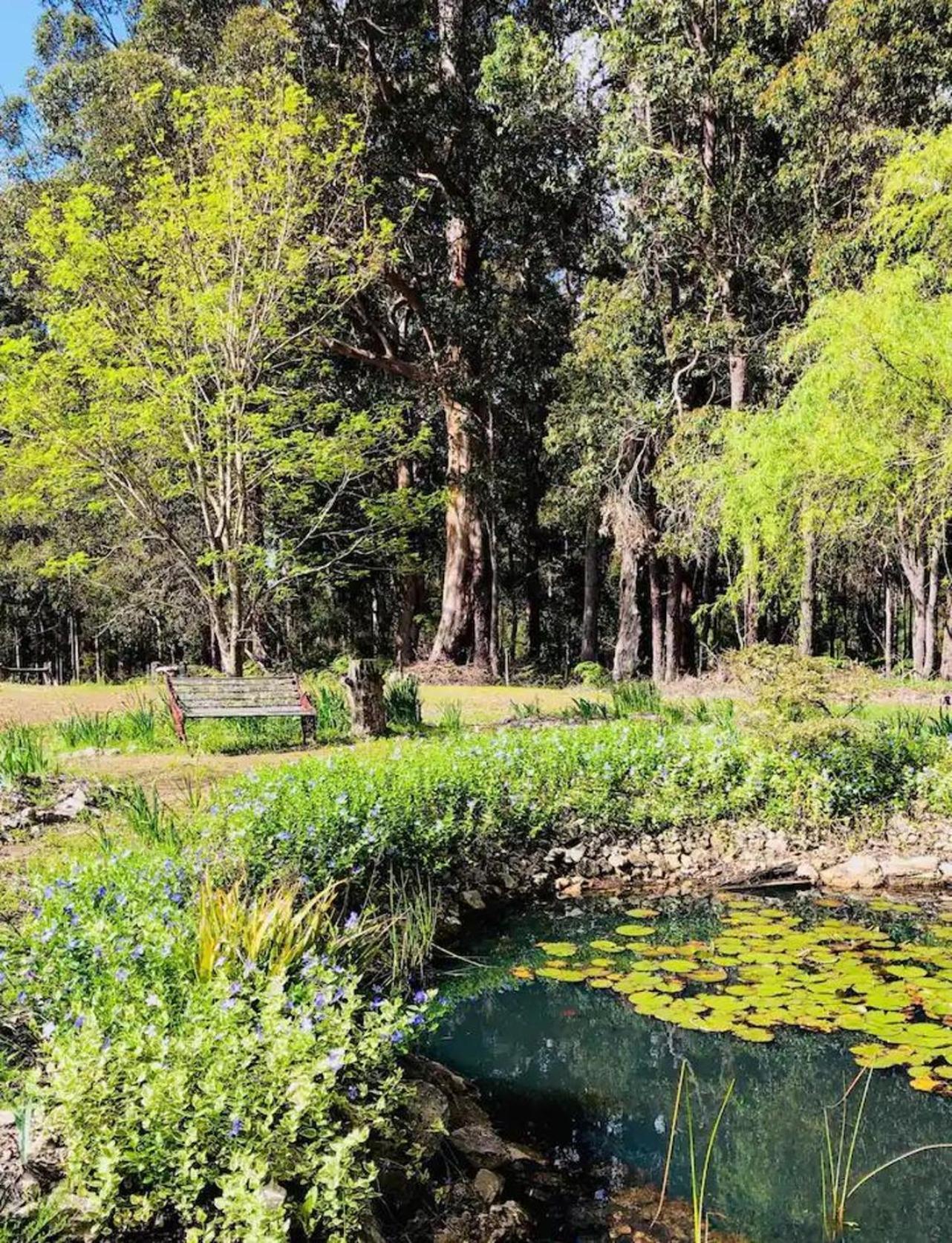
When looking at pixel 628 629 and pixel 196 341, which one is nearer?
pixel 196 341

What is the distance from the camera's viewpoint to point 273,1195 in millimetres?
2688

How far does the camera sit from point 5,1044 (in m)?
3.29

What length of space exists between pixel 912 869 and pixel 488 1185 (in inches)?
183

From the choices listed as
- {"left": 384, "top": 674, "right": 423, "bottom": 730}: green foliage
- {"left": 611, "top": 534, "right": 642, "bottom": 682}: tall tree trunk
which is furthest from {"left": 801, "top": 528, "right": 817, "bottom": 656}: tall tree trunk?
{"left": 384, "top": 674, "right": 423, "bottom": 730}: green foliage

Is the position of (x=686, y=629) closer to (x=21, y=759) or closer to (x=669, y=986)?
(x=21, y=759)

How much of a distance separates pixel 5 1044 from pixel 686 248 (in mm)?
16287

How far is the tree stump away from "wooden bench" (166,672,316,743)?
0.40m

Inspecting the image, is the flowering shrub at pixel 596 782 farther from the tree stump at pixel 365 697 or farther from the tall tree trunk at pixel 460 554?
the tall tree trunk at pixel 460 554

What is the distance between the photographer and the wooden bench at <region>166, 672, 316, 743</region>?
9.06 meters

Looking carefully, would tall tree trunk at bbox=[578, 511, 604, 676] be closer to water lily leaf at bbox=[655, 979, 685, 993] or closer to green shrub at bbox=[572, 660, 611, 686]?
green shrub at bbox=[572, 660, 611, 686]

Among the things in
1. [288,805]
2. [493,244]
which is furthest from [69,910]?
[493,244]

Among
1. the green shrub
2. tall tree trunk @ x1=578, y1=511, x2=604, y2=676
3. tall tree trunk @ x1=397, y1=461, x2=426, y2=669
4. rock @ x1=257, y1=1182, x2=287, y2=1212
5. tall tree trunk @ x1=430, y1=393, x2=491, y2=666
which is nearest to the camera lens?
rock @ x1=257, y1=1182, x2=287, y2=1212

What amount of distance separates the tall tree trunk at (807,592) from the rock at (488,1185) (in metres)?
10.3

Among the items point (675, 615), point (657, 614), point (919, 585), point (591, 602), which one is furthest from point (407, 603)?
point (919, 585)
